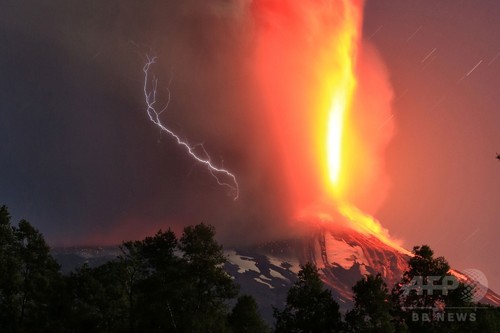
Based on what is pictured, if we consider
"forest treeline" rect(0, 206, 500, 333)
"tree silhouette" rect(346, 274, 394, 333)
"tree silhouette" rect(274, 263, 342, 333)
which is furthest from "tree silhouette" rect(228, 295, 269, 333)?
"tree silhouette" rect(346, 274, 394, 333)

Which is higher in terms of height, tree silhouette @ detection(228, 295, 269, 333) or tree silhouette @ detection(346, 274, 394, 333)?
tree silhouette @ detection(346, 274, 394, 333)

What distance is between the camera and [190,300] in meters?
42.8

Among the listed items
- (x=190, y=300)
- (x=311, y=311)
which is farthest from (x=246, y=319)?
(x=190, y=300)

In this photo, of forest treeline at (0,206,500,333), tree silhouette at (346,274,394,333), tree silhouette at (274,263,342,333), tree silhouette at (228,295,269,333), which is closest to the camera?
tree silhouette at (346,274,394,333)

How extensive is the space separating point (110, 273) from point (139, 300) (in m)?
5.85

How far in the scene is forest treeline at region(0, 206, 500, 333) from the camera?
42844mm

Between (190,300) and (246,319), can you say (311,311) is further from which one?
(190,300)

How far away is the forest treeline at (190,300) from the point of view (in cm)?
4284

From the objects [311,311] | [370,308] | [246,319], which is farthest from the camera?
[246,319]

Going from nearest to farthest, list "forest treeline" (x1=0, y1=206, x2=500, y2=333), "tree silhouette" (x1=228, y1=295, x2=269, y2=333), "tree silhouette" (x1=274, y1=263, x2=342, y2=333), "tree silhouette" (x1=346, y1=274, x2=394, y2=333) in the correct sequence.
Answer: "tree silhouette" (x1=346, y1=274, x2=394, y2=333) < "forest treeline" (x1=0, y1=206, x2=500, y2=333) < "tree silhouette" (x1=274, y1=263, x2=342, y2=333) < "tree silhouette" (x1=228, y1=295, x2=269, y2=333)

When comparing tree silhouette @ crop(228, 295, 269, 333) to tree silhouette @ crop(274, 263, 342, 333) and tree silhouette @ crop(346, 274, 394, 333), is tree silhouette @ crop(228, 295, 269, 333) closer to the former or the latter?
tree silhouette @ crop(274, 263, 342, 333)

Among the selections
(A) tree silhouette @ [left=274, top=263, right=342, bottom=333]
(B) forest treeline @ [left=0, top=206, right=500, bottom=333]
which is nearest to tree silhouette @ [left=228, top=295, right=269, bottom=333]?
(B) forest treeline @ [left=0, top=206, right=500, bottom=333]

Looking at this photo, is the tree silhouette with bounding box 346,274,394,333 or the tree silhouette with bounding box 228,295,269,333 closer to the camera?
the tree silhouette with bounding box 346,274,394,333

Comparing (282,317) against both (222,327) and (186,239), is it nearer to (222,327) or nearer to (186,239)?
(222,327)
